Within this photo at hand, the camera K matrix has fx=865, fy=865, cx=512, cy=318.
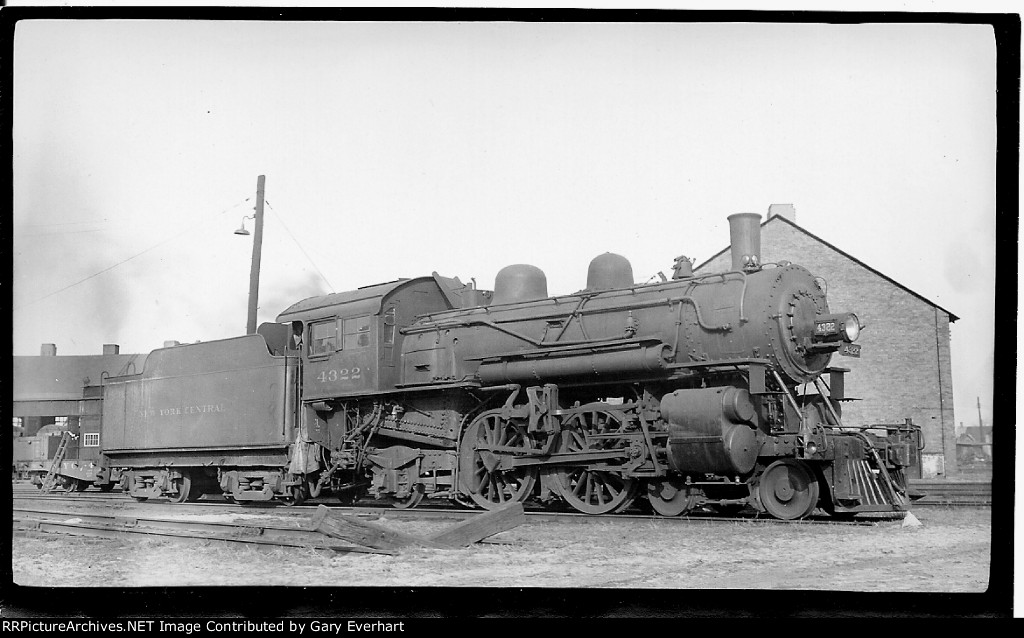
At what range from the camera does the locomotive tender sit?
10.9 m

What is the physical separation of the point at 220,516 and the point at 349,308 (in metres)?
3.83

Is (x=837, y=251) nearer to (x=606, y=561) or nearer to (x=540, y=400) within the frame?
(x=540, y=400)

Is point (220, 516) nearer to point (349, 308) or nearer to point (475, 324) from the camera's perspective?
point (349, 308)

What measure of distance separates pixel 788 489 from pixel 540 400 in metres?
3.47

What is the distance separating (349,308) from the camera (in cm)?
1441

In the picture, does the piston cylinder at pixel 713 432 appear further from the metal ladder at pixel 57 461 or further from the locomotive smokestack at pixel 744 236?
Answer: the metal ladder at pixel 57 461

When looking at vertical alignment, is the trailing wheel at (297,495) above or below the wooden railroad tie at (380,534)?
below

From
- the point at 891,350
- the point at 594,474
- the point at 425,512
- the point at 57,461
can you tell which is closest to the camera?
the point at 594,474

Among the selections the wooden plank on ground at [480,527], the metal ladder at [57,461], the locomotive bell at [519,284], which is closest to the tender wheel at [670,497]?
the wooden plank on ground at [480,527]

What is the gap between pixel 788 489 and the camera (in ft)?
35.9

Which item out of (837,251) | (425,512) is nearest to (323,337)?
(425,512)

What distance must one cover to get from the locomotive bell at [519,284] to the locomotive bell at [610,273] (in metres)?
1.09

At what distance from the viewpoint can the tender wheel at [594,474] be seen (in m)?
11.8

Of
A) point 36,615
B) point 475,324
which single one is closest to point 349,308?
point 475,324
